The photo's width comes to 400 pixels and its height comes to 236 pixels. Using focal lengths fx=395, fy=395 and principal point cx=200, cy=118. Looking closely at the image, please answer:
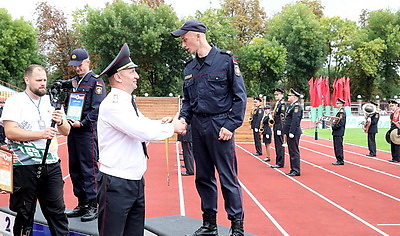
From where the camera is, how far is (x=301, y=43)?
40.2 m

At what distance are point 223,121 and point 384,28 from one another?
154 ft

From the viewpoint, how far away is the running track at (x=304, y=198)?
5.55 meters

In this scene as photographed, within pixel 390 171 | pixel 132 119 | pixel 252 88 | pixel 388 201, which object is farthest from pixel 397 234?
pixel 252 88

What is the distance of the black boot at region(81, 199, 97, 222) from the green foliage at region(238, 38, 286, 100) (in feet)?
116

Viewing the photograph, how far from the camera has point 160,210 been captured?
6383 mm

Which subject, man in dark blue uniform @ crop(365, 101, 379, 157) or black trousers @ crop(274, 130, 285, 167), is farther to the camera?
man in dark blue uniform @ crop(365, 101, 379, 157)

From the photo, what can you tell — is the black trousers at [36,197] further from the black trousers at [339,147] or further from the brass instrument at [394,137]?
the brass instrument at [394,137]

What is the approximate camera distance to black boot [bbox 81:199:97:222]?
4536mm

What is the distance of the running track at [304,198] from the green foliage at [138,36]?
70.6 feet

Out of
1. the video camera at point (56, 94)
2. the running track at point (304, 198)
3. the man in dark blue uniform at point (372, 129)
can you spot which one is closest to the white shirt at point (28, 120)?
the video camera at point (56, 94)

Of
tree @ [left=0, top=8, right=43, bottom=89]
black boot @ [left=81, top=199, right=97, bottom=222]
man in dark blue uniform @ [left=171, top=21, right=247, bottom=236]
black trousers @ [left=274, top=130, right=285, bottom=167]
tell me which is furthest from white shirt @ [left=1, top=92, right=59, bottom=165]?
tree @ [left=0, top=8, right=43, bottom=89]

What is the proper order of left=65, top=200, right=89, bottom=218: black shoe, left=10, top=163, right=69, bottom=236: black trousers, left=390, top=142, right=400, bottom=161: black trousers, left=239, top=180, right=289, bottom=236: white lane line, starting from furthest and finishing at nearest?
left=390, top=142, right=400, bottom=161: black trousers → left=239, top=180, right=289, bottom=236: white lane line → left=65, top=200, right=89, bottom=218: black shoe → left=10, top=163, right=69, bottom=236: black trousers

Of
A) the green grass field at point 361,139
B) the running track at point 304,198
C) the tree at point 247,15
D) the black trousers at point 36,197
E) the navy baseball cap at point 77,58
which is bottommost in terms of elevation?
the green grass field at point 361,139

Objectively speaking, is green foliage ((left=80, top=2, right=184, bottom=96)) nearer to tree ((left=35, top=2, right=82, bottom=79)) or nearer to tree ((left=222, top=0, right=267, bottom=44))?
tree ((left=35, top=2, right=82, bottom=79))
